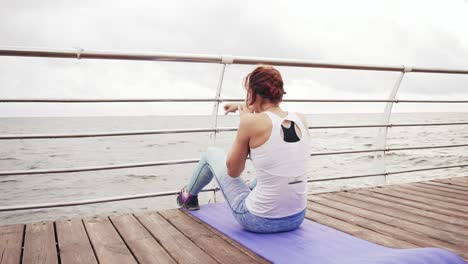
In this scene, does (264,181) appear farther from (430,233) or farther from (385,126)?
(385,126)

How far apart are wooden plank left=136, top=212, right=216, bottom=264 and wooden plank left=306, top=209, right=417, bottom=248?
36.7 inches

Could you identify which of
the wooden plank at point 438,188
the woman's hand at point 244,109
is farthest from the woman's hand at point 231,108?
the wooden plank at point 438,188

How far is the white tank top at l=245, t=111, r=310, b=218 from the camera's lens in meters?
1.98

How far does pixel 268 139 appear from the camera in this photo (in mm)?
1970

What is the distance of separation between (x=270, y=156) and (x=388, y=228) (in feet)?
3.15

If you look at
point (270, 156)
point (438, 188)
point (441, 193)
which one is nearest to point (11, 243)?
point (270, 156)

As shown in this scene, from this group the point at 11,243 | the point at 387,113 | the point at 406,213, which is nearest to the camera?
the point at 11,243

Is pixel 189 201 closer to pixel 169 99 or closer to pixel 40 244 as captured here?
pixel 169 99

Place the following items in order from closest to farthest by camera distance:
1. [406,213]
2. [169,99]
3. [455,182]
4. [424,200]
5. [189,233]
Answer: [189,233]
[406,213]
[169,99]
[424,200]
[455,182]

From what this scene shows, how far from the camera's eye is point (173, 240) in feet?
6.79

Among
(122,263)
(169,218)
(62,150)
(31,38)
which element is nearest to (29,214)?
(169,218)

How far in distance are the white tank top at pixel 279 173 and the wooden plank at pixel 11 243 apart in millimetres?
1240

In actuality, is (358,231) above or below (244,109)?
below

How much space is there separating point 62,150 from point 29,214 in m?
15.9
